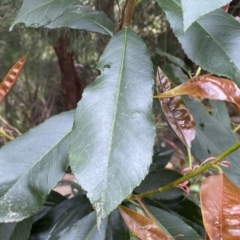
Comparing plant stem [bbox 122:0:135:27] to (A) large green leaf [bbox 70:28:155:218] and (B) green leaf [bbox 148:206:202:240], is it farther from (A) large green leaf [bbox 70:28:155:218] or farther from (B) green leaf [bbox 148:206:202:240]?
(B) green leaf [bbox 148:206:202:240]

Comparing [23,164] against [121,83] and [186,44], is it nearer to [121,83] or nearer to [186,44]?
[121,83]

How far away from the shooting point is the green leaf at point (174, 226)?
1.93 ft

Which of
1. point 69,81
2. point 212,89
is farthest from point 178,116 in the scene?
point 69,81

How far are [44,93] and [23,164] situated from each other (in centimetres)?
235

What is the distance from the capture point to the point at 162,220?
2.07 feet

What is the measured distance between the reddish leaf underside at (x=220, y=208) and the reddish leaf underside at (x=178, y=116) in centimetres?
13

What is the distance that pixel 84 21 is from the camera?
750 mm

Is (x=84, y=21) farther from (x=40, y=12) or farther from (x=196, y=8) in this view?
(x=196, y=8)

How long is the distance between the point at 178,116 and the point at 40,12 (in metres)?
0.28

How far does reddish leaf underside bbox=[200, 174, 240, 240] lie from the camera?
0.44 meters

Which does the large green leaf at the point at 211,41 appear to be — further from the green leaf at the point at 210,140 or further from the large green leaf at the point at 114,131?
the green leaf at the point at 210,140

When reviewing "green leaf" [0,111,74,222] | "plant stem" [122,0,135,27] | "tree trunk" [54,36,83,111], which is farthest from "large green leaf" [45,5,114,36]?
"tree trunk" [54,36,83,111]

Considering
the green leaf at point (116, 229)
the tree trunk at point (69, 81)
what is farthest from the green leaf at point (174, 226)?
the tree trunk at point (69, 81)

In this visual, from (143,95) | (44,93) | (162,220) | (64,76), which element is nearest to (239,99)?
(143,95)
